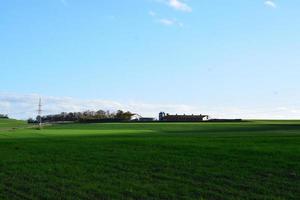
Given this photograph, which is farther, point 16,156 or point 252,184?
point 16,156

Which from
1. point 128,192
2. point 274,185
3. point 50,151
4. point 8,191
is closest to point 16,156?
point 50,151

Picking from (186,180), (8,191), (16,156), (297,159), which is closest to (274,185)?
(186,180)

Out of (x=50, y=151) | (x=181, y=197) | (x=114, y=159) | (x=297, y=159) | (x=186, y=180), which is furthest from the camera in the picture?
(x=50, y=151)

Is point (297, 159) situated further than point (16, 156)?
No

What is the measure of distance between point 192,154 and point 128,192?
398 inches

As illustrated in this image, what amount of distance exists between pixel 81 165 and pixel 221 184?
7.42 metres

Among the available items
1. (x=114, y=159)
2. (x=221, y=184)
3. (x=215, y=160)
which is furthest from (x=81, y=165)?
(x=221, y=184)

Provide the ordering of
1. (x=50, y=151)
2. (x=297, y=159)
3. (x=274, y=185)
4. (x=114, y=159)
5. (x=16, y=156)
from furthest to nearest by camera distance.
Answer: (x=50, y=151), (x=16, y=156), (x=114, y=159), (x=297, y=159), (x=274, y=185)

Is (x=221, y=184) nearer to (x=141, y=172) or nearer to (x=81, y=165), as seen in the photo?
(x=141, y=172)

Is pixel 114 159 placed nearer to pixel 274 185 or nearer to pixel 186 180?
pixel 186 180

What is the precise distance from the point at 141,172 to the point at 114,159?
450 cm

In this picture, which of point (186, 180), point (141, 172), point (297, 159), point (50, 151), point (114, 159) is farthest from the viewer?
point (50, 151)

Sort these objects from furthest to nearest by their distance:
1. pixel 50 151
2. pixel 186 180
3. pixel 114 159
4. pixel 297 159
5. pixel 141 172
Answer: pixel 50 151
pixel 114 159
pixel 297 159
pixel 141 172
pixel 186 180

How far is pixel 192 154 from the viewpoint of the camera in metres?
27.2
